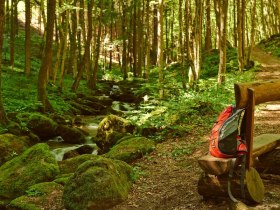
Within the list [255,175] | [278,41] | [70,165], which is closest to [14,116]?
[70,165]

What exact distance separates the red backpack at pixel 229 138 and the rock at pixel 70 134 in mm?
9210

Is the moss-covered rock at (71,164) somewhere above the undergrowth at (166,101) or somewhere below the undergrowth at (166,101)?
below

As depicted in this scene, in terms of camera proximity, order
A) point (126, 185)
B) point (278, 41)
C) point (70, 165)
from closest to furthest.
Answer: point (126, 185)
point (70, 165)
point (278, 41)

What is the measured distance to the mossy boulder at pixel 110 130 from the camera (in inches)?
479

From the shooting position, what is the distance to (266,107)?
1371 cm

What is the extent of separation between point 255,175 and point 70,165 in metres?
5.49

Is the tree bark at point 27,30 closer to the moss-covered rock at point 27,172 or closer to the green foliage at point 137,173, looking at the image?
the moss-covered rock at point 27,172

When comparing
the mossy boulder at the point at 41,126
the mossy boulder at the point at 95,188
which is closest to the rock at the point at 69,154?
the mossy boulder at the point at 41,126

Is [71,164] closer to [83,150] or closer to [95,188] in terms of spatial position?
[83,150]

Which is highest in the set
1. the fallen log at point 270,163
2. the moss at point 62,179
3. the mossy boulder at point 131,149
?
the fallen log at point 270,163

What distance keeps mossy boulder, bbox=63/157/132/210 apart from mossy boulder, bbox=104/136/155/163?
6.97ft

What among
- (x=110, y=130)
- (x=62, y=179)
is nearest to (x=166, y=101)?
(x=110, y=130)

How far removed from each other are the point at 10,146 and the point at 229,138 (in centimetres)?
798

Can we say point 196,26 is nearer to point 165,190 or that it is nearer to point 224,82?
point 224,82
